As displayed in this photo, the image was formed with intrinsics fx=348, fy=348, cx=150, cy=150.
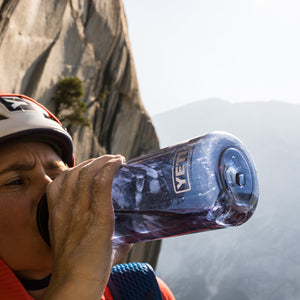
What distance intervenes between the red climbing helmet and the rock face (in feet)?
25.5

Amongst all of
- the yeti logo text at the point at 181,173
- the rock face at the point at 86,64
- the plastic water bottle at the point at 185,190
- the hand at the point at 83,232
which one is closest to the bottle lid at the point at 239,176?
the plastic water bottle at the point at 185,190

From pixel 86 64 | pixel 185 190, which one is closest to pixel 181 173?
pixel 185 190

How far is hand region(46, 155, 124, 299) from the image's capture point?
91cm

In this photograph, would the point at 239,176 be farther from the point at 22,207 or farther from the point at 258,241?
the point at 258,241

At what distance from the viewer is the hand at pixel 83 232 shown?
2.99 ft

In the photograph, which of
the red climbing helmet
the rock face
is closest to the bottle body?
the red climbing helmet

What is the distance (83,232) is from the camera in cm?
94

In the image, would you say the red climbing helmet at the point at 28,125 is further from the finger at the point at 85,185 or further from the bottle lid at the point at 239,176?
the bottle lid at the point at 239,176

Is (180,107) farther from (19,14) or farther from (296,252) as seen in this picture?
(19,14)

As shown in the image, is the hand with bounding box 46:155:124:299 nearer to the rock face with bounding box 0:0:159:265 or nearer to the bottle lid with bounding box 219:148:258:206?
the bottle lid with bounding box 219:148:258:206

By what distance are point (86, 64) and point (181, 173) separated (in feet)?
42.7


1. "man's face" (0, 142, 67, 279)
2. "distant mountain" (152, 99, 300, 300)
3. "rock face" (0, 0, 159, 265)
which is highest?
"man's face" (0, 142, 67, 279)

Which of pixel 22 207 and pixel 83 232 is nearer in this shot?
pixel 83 232

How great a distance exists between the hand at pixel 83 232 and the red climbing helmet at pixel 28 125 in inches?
16.0
